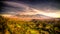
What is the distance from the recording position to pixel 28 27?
1829mm

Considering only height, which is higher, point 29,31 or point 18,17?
point 18,17

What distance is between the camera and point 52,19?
6.02 ft

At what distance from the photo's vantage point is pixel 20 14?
1864mm

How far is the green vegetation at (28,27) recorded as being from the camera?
5.92 feet

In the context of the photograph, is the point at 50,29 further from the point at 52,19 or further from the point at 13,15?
the point at 13,15

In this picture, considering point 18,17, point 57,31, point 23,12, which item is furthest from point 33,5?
point 57,31

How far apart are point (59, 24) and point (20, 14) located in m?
0.66

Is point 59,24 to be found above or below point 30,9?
below

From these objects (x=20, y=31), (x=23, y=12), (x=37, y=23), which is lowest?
(x=20, y=31)

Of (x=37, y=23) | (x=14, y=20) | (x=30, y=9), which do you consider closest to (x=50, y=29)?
(x=37, y=23)

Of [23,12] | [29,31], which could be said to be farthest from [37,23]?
[23,12]

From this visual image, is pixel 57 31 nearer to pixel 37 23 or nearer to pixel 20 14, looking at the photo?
pixel 37 23

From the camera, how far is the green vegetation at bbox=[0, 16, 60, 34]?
5.92ft

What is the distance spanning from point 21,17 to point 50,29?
0.51 meters
